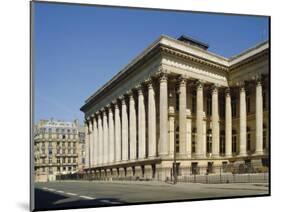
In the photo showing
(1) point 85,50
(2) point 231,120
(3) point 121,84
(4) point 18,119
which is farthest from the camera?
(2) point 231,120

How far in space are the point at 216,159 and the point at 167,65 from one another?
9.74ft

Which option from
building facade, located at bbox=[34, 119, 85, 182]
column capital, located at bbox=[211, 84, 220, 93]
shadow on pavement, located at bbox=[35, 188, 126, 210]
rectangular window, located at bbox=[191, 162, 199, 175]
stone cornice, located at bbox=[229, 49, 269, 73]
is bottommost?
shadow on pavement, located at bbox=[35, 188, 126, 210]

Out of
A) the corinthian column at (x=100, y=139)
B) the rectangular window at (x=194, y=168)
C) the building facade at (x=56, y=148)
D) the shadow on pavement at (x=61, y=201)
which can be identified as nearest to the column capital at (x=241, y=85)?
the rectangular window at (x=194, y=168)

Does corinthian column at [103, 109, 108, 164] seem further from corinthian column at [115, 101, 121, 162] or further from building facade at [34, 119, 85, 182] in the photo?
building facade at [34, 119, 85, 182]

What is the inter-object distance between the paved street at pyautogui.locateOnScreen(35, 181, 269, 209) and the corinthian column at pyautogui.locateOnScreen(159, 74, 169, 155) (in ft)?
3.16

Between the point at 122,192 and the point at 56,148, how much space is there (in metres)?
1.88

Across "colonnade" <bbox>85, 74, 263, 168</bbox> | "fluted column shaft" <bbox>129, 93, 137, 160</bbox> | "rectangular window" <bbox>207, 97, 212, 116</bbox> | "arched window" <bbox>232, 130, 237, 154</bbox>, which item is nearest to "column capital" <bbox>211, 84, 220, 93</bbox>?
"colonnade" <bbox>85, 74, 263, 168</bbox>

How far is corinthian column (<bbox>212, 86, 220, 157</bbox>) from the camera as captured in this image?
12.5m

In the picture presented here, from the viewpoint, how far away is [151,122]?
1206 cm

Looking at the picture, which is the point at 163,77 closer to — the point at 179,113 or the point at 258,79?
the point at 179,113

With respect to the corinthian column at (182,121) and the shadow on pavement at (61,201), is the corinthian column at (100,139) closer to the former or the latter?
the shadow on pavement at (61,201)

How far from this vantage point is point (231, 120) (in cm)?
1306
